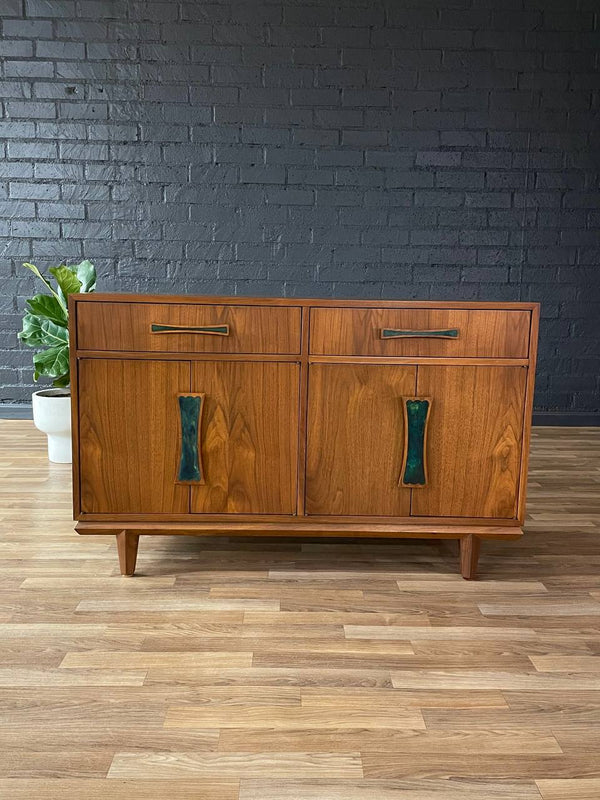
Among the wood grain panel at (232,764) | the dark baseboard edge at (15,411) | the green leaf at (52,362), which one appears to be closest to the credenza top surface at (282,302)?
the wood grain panel at (232,764)

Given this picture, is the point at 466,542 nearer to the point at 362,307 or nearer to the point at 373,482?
the point at 373,482

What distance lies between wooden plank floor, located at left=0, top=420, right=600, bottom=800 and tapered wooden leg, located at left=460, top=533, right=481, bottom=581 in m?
0.03

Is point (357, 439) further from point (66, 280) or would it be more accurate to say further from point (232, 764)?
point (66, 280)

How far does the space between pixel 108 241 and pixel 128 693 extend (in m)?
2.73

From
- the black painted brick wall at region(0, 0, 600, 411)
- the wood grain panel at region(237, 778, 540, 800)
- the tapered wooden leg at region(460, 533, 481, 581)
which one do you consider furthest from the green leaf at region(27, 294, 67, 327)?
the wood grain panel at region(237, 778, 540, 800)

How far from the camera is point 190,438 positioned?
175 cm

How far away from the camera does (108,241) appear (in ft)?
11.7

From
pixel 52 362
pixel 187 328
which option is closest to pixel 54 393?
pixel 52 362

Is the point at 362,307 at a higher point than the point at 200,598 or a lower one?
higher

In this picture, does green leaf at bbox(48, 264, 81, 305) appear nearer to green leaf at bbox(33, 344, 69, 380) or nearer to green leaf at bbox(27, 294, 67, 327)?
green leaf at bbox(27, 294, 67, 327)

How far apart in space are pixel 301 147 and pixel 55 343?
1597mm

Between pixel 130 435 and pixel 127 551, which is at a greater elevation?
pixel 130 435

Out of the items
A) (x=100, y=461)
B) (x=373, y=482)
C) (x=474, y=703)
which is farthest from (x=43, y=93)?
(x=474, y=703)

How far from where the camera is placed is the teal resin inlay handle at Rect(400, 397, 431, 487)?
174 cm
